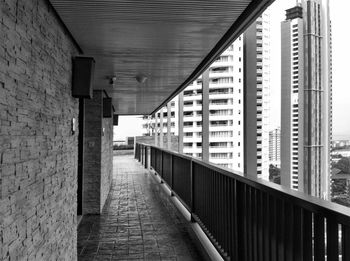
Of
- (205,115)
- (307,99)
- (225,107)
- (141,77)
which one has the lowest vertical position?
(307,99)

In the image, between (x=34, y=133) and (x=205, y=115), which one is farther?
(x=205, y=115)

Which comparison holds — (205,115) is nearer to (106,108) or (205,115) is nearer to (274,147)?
(106,108)

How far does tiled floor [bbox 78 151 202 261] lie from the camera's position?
409 centimetres

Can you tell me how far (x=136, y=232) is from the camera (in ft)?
16.2

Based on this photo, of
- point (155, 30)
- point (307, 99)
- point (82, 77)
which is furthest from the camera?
point (82, 77)

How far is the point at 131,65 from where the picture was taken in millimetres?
4707

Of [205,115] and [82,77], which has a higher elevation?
[82,77]

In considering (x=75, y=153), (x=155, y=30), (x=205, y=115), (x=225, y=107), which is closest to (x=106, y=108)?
(x=205, y=115)

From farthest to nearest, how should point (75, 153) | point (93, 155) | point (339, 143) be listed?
point (93, 155), point (75, 153), point (339, 143)

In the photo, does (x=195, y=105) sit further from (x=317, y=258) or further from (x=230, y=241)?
(x=317, y=258)

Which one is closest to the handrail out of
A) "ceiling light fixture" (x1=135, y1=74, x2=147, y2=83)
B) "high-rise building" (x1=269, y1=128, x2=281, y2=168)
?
"high-rise building" (x1=269, y1=128, x2=281, y2=168)

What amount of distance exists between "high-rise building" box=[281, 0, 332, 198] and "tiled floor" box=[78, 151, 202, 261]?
84.7 inches

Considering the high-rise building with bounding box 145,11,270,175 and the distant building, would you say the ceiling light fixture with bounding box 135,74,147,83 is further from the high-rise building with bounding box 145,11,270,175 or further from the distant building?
the distant building

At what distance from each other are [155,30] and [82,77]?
0.91 metres
